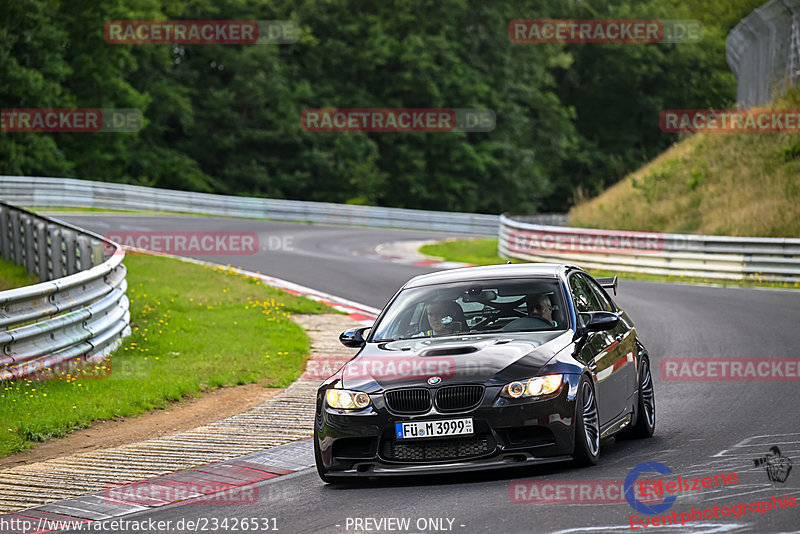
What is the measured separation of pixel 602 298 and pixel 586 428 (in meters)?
2.41

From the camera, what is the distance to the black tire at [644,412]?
31.0 feet

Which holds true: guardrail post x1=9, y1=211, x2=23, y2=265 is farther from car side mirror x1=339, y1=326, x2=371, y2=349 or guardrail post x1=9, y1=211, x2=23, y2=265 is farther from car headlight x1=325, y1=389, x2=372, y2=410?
car headlight x1=325, y1=389, x2=372, y2=410

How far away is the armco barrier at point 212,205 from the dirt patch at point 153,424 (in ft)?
98.8

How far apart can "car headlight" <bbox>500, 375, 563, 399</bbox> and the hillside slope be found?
2081 cm

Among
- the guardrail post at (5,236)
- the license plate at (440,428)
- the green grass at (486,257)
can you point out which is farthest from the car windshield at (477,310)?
the green grass at (486,257)

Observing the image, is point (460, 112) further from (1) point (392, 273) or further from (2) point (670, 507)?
(2) point (670, 507)

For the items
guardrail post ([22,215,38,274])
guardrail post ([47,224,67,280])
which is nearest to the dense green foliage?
guardrail post ([22,215,38,274])

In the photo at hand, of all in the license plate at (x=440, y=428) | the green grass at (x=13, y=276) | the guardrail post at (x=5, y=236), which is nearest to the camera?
the license plate at (x=440, y=428)

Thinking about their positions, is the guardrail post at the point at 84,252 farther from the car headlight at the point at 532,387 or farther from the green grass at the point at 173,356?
the car headlight at the point at 532,387

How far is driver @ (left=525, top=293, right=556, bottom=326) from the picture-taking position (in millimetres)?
8961

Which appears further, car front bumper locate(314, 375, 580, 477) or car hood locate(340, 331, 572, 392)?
car hood locate(340, 331, 572, 392)

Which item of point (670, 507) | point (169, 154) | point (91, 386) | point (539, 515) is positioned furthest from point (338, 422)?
point (169, 154)

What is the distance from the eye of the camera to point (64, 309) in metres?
12.4

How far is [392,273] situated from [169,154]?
115ft
